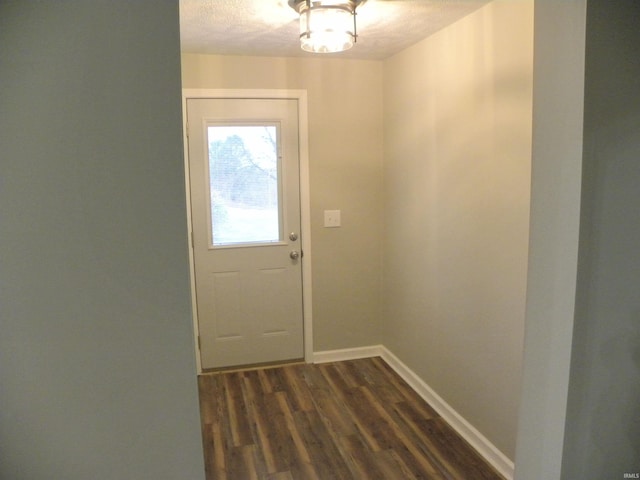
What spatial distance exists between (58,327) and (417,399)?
2.68m

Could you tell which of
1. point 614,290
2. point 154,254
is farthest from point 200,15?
point 614,290

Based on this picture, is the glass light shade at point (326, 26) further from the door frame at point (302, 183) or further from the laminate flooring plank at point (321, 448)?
the laminate flooring plank at point (321, 448)

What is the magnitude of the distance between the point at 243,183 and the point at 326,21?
1527 mm

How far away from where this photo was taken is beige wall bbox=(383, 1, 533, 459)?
2.10m

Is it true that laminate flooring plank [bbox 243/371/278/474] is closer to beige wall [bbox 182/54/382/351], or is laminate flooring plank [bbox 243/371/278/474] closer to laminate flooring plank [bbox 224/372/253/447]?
laminate flooring plank [bbox 224/372/253/447]

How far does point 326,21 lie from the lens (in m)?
2.06

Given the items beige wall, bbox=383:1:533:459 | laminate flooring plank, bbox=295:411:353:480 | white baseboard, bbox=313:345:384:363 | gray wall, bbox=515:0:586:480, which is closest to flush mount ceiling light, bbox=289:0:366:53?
beige wall, bbox=383:1:533:459

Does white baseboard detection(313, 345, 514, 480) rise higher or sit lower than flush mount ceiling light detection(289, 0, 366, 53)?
lower

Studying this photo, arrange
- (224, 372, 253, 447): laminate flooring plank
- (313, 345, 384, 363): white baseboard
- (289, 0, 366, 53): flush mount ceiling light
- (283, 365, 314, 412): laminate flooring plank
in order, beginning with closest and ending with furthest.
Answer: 1. (289, 0, 366, 53): flush mount ceiling light
2. (224, 372, 253, 447): laminate flooring plank
3. (283, 365, 314, 412): laminate flooring plank
4. (313, 345, 384, 363): white baseboard

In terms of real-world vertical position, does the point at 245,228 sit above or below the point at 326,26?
below

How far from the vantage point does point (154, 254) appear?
85 centimetres

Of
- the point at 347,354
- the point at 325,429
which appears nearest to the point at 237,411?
the point at 325,429

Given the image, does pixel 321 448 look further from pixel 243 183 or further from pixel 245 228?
pixel 243 183

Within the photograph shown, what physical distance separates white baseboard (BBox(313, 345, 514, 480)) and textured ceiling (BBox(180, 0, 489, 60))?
2.30 metres
